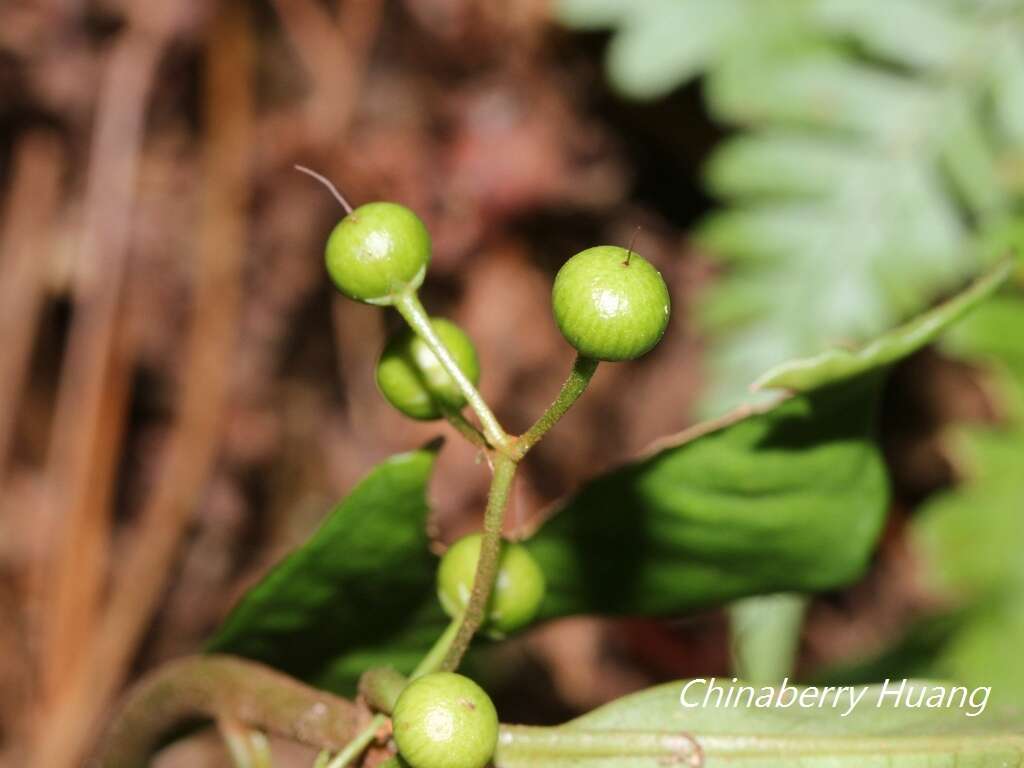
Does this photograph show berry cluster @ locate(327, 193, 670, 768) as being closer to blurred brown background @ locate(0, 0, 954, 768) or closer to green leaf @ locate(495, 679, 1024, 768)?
green leaf @ locate(495, 679, 1024, 768)

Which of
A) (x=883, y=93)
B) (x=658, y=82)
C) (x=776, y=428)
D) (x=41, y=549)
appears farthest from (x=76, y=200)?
(x=776, y=428)

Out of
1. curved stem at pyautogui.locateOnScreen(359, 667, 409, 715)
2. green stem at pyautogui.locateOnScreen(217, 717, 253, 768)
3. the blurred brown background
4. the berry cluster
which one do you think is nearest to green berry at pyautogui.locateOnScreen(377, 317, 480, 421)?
the berry cluster

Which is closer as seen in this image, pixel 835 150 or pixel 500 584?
pixel 500 584

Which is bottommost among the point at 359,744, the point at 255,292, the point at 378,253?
the point at 359,744

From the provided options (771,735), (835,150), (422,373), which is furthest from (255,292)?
(771,735)

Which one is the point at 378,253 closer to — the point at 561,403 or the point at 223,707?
the point at 561,403
